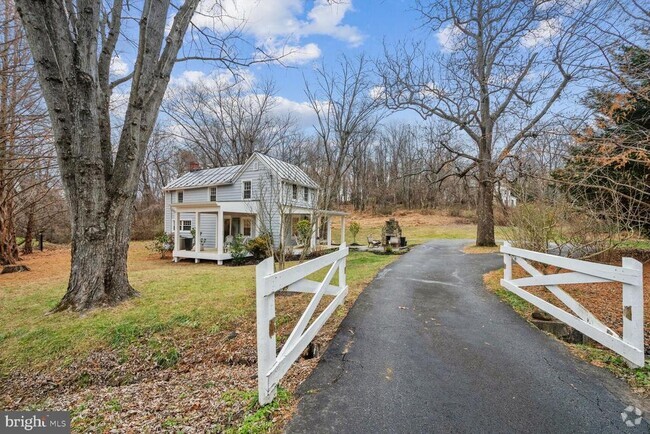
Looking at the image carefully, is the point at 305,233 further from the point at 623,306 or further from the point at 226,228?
the point at 226,228

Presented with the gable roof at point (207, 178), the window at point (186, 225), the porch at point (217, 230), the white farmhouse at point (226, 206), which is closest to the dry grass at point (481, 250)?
the porch at point (217, 230)

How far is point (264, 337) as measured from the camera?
2.43 metres

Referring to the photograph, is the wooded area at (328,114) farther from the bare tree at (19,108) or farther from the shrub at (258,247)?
the shrub at (258,247)

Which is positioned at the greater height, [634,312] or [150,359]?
[634,312]

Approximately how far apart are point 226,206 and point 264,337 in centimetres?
1341

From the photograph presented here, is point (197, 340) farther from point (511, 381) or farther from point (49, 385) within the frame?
point (511, 381)

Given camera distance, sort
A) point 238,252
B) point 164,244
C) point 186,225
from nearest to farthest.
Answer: point 238,252 < point 164,244 < point 186,225

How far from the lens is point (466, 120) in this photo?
1438cm

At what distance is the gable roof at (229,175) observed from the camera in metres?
17.6

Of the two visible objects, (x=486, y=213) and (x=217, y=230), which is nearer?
(x=486, y=213)

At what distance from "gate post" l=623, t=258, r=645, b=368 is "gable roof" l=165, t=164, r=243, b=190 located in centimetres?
1796

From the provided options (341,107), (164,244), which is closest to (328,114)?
(341,107)

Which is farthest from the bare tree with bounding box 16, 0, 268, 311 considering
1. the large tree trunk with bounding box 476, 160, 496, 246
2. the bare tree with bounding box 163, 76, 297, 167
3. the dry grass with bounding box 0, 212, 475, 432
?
the bare tree with bounding box 163, 76, 297, 167

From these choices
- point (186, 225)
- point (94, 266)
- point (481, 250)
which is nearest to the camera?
point (94, 266)
